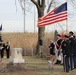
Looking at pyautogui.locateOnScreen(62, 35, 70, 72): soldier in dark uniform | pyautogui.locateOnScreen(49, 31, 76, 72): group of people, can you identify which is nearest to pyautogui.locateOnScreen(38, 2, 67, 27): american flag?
pyautogui.locateOnScreen(49, 31, 76, 72): group of people

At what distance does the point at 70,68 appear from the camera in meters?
19.6

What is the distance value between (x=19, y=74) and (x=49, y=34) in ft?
78.3

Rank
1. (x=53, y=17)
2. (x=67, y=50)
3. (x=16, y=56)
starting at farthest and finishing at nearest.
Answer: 1. (x=16, y=56)
2. (x=53, y=17)
3. (x=67, y=50)

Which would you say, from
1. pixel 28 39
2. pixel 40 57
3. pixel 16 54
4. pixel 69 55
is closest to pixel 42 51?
pixel 40 57

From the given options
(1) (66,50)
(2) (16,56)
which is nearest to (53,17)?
(1) (66,50)

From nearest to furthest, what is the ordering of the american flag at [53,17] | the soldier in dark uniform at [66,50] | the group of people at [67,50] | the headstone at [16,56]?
the soldier in dark uniform at [66,50] < the group of people at [67,50] < the american flag at [53,17] < the headstone at [16,56]

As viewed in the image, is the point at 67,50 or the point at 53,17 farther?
the point at 53,17

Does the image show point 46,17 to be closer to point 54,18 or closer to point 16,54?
point 54,18

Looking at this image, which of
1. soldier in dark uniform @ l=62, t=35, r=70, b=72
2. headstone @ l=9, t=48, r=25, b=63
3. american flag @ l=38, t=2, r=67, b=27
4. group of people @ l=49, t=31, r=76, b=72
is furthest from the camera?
headstone @ l=9, t=48, r=25, b=63

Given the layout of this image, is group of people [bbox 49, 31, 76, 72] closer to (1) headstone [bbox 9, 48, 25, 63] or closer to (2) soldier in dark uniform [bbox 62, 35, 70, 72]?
(2) soldier in dark uniform [bbox 62, 35, 70, 72]

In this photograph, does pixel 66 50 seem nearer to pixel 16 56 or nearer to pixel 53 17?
pixel 53 17

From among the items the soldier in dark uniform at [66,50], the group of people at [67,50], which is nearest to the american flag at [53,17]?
the group of people at [67,50]

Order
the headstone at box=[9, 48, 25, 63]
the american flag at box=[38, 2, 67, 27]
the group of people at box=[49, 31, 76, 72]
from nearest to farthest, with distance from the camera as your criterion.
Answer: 1. the group of people at box=[49, 31, 76, 72]
2. the american flag at box=[38, 2, 67, 27]
3. the headstone at box=[9, 48, 25, 63]

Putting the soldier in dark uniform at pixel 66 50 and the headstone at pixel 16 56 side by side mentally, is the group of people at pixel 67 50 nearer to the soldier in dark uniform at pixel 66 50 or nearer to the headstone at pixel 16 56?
the soldier in dark uniform at pixel 66 50
